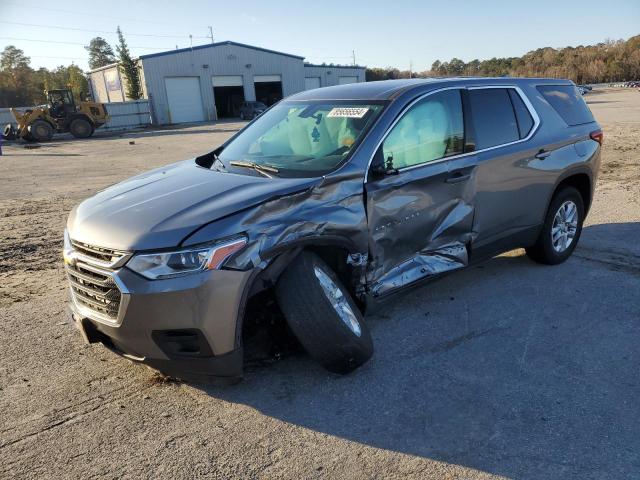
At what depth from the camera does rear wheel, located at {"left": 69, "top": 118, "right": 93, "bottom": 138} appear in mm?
31266

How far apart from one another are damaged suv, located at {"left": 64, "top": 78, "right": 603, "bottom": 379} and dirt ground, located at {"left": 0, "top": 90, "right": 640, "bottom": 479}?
1.11ft

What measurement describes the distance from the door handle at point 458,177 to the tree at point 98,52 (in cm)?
11824

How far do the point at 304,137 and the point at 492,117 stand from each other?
1.69 metres

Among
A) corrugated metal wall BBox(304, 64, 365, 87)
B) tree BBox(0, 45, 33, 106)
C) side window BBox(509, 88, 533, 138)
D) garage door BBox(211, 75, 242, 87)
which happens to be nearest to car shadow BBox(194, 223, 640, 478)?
side window BBox(509, 88, 533, 138)

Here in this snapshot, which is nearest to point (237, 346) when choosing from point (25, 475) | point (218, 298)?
point (218, 298)

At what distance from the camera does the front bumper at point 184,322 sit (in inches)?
106

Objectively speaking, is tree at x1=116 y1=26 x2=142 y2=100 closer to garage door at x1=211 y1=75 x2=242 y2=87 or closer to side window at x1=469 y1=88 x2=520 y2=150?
garage door at x1=211 y1=75 x2=242 y2=87

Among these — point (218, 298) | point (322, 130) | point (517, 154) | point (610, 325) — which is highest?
point (322, 130)

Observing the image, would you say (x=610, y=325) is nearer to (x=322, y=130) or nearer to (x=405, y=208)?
(x=405, y=208)

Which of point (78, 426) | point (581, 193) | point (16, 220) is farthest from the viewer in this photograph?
point (16, 220)

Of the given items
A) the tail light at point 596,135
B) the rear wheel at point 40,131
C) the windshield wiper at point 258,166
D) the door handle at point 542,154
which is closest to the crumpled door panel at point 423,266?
the windshield wiper at point 258,166

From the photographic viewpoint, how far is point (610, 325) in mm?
3893

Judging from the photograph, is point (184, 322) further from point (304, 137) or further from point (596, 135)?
point (596, 135)

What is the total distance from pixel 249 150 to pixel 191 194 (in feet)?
3.49
